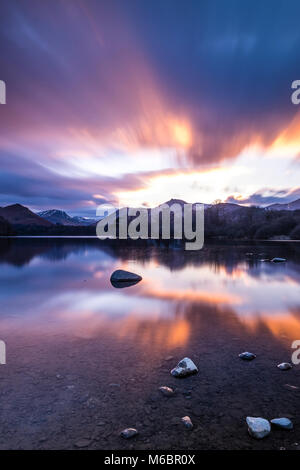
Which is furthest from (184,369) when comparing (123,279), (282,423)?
(123,279)

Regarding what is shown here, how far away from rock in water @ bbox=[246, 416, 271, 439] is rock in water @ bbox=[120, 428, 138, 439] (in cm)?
203

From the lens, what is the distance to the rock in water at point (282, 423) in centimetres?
437

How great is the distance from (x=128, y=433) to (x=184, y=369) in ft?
7.87

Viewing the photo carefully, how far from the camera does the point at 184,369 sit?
6258 millimetres

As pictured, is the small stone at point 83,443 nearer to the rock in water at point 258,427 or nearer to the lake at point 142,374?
the lake at point 142,374

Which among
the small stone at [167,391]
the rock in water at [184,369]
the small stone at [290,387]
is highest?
the rock in water at [184,369]

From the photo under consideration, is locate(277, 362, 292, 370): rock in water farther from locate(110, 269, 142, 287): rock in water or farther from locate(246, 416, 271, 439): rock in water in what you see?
locate(110, 269, 142, 287): rock in water

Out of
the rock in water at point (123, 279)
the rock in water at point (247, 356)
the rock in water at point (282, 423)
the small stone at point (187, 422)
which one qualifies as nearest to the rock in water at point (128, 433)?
the small stone at point (187, 422)

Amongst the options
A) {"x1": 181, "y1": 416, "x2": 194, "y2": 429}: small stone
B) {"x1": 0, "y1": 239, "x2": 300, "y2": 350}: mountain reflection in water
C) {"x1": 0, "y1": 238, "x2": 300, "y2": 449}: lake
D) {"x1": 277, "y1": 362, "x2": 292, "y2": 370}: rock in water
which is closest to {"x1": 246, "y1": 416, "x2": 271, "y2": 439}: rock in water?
{"x1": 0, "y1": 238, "x2": 300, "y2": 449}: lake

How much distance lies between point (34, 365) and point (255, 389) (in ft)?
18.9

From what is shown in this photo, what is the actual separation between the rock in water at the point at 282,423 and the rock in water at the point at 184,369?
214 cm

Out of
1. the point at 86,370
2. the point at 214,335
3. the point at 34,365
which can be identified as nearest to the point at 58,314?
the point at 34,365
